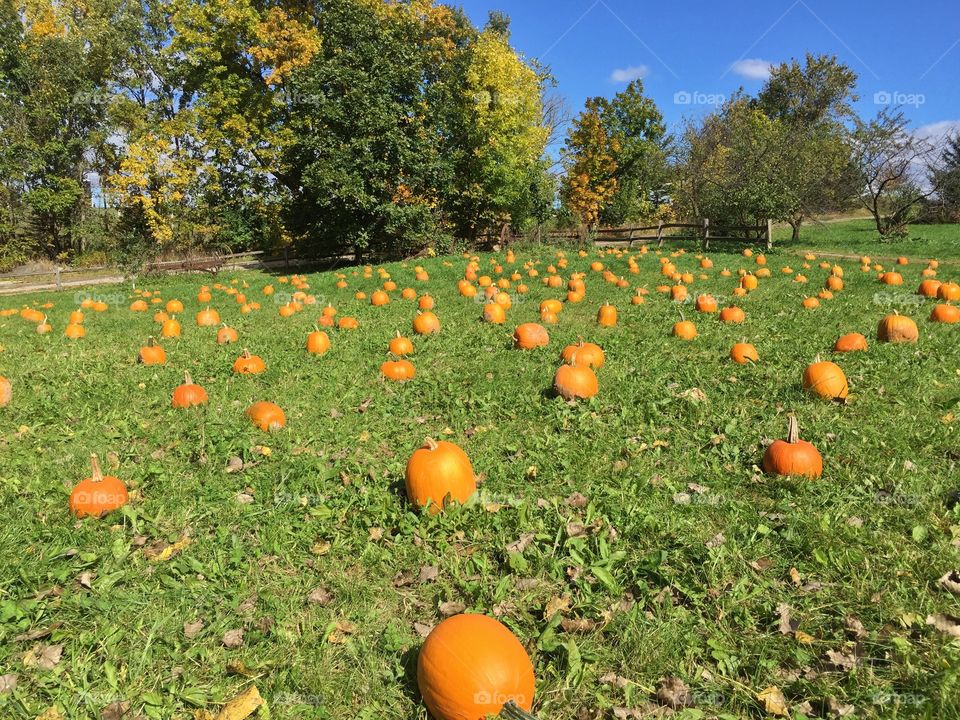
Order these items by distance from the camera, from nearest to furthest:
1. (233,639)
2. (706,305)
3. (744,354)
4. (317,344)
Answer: (233,639), (744,354), (317,344), (706,305)

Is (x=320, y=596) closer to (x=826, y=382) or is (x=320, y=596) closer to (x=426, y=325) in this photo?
(x=826, y=382)

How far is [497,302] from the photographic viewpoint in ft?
35.6

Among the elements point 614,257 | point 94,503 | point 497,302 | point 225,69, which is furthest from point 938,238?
point 225,69

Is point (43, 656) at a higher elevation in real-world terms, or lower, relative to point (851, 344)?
lower

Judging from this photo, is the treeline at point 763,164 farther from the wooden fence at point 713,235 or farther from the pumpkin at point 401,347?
the pumpkin at point 401,347

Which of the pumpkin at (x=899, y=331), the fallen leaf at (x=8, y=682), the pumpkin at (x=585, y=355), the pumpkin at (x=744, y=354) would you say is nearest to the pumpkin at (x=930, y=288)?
the pumpkin at (x=899, y=331)

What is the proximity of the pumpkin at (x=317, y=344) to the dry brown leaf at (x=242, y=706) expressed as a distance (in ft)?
19.6

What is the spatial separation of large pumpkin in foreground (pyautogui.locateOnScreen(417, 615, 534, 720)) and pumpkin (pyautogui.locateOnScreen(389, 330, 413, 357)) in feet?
18.4

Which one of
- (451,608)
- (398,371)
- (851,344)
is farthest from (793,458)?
(398,371)

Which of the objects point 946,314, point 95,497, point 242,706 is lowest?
point 242,706

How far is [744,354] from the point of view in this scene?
6945 millimetres

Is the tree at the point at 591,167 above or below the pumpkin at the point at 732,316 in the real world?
above

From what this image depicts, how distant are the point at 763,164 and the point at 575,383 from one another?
93.1 feet

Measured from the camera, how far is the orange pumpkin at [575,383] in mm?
5934
